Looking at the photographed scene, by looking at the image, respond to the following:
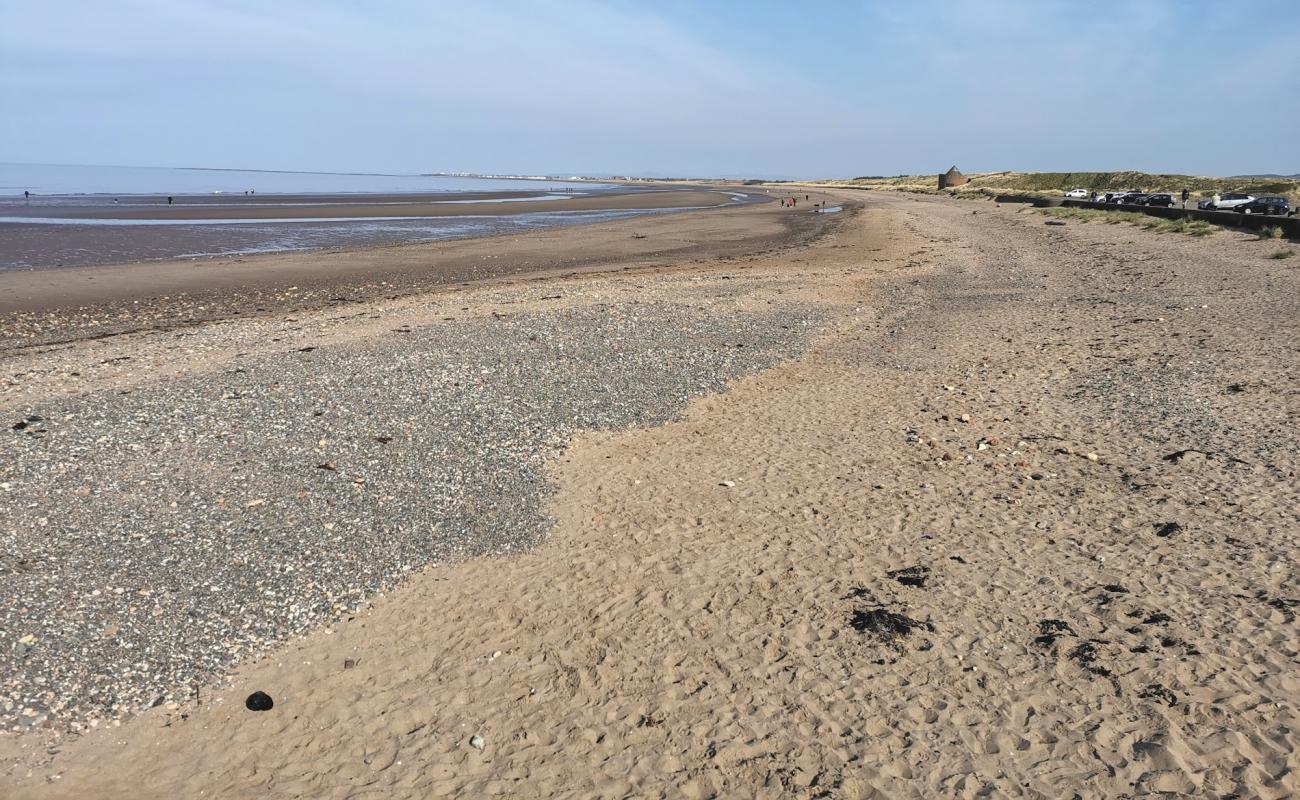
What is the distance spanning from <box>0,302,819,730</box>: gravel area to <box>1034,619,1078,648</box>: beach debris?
433 cm

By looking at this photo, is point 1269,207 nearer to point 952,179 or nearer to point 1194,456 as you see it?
point 1194,456

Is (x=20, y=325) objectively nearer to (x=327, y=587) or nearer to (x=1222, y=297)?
(x=327, y=587)

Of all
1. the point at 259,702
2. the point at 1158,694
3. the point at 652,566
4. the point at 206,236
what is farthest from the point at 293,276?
the point at 1158,694

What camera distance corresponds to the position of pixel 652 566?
706cm

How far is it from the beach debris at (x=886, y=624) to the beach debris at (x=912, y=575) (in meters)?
0.48

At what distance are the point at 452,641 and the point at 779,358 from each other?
931cm

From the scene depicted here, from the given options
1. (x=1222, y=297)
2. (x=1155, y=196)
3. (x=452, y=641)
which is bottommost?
(x=452, y=641)

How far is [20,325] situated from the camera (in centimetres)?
1702

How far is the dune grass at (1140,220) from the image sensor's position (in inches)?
1225

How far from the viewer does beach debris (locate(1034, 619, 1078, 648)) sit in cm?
567

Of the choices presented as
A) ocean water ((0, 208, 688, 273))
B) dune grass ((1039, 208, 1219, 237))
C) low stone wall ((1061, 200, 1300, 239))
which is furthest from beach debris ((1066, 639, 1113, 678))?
dune grass ((1039, 208, 1219, 237))

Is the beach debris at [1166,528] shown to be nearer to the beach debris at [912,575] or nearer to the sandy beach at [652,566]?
the sandy beach at [652,566]

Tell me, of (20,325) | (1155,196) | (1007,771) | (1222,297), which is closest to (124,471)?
(1007,771)

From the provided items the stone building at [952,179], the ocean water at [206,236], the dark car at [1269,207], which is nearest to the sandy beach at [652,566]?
the ocean water at [206,236]
